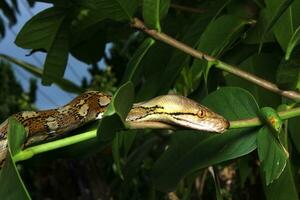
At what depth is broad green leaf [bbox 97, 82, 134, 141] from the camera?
0.95 metres

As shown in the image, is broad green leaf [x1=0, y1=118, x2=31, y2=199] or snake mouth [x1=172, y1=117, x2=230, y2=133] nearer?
broad green leaf [x1=0, y1=118, x2=31, y2=199]

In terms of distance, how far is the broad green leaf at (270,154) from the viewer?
1.06 m

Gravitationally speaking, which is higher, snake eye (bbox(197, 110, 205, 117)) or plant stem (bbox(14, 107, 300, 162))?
plant stem (bbox(14, 107, 300, 162))

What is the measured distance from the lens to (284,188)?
1.49 m

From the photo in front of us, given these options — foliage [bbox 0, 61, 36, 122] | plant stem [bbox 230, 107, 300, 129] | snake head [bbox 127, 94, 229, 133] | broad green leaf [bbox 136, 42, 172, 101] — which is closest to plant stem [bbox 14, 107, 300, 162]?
plant stem [bbox 230, 107, 300, 129]

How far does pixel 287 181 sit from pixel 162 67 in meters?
0.49

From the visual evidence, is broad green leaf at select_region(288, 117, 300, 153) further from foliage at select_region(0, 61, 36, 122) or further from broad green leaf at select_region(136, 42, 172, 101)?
foliage at select_region(0, 61, 36, 122)

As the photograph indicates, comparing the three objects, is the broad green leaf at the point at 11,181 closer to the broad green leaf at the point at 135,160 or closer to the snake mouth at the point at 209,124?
the snake mouth at the point at 209,124

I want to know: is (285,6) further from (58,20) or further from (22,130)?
(58,20)

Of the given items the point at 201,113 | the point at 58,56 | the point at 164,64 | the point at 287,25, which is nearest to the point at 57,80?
the point at 58,56

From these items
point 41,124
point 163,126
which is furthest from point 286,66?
point 41,124

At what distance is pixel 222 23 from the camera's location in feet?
4.97

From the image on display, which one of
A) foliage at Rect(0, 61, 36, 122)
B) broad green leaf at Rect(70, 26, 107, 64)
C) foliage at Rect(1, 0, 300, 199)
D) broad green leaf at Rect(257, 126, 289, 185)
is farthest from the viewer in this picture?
foliage at Rect(0, 61, 36, 122)

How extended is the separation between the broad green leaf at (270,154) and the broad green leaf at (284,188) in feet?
1.23
